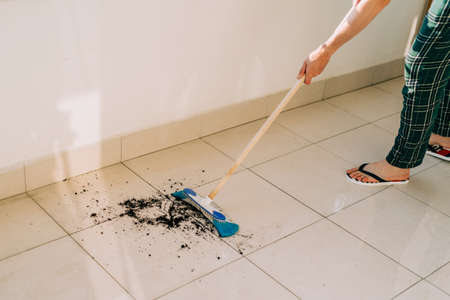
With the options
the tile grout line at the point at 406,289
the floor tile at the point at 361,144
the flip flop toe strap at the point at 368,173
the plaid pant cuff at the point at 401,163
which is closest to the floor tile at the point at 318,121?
the floor tile at the point at 361,144

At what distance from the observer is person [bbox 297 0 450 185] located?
1.92 m

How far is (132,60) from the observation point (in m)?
2.15

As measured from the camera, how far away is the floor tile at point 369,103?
2996mm

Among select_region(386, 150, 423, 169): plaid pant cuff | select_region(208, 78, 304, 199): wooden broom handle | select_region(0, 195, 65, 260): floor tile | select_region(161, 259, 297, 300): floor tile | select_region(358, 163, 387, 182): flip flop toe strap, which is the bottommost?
select_region(161, 259, 297, 300): floor tile

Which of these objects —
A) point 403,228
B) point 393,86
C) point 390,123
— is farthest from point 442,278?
point 393,86

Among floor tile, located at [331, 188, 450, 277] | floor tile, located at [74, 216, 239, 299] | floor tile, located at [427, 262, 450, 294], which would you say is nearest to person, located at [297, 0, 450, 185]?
floor tile, located at [331, 188, 450, 277]

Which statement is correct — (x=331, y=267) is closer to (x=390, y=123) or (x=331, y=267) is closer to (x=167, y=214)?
(x=167, y=214)

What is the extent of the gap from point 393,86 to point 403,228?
1417mm

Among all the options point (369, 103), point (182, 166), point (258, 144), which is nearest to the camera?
point (182, 166)

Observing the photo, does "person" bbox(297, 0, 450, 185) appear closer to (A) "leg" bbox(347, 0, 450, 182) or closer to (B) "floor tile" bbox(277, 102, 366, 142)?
(A) "leg" bbox(347, 0, 450, 182)

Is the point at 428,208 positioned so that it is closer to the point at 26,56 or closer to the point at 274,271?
the point at 274,271

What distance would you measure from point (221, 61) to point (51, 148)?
803 millimetres

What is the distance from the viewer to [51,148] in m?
2.08

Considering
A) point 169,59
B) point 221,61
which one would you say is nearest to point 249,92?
point 221,61
